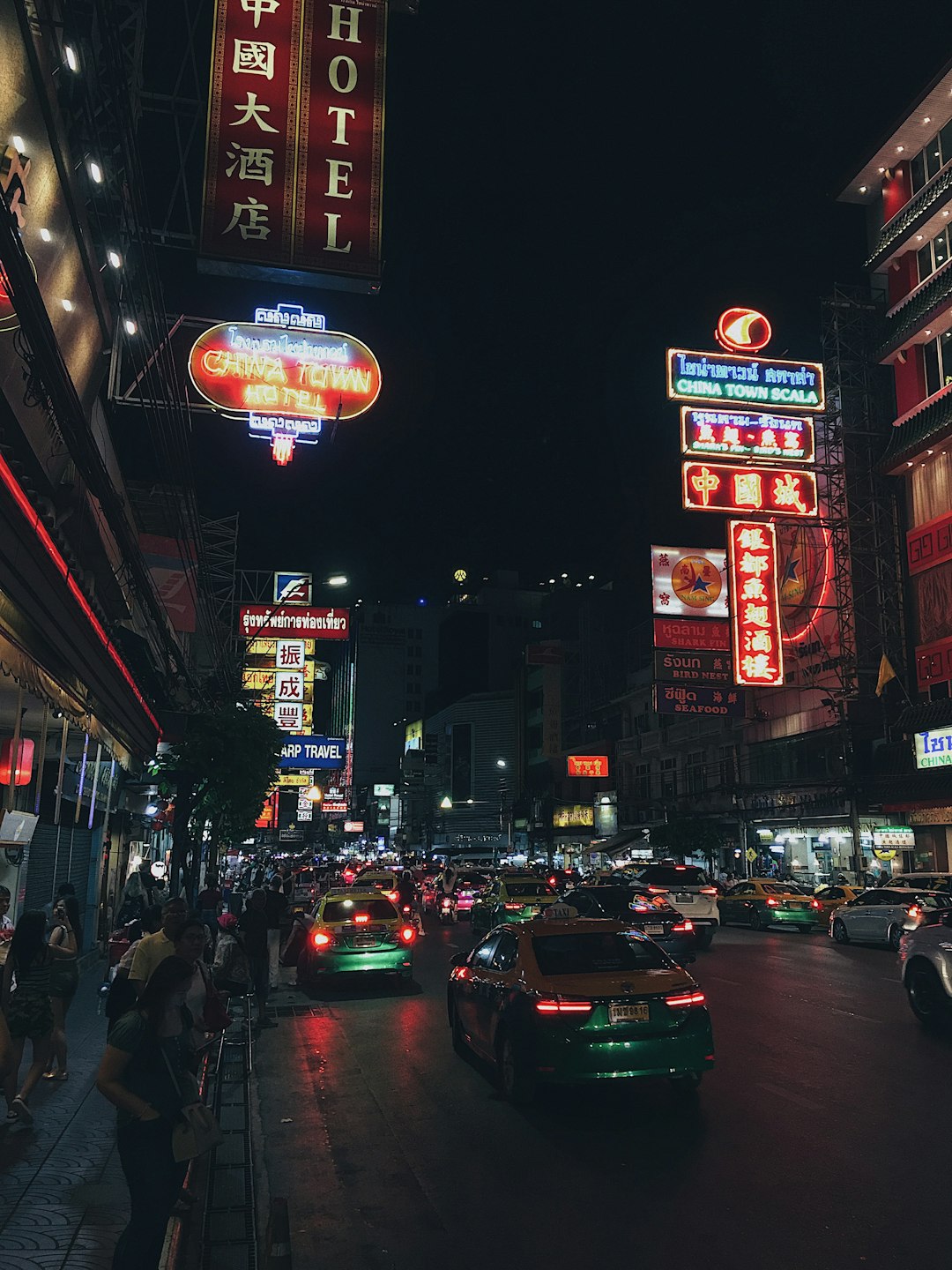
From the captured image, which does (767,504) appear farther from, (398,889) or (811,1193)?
(811,1193)

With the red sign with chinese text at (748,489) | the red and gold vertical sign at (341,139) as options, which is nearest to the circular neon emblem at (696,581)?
the red sign with chinese text at (748,489)

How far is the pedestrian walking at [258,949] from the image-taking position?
46.6 ft

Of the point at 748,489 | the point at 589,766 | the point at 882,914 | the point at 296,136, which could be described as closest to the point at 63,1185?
the point at 296,136

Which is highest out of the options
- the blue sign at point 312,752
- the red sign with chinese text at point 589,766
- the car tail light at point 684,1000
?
the red sign with chinese text at point 589,766

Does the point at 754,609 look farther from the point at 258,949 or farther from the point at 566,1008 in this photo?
the point at 566,1008

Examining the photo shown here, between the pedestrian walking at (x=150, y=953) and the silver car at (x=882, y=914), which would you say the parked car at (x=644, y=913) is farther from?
the pedestrian walking at (x=150, y=953)

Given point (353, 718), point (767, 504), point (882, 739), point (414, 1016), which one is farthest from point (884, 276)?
point (353, 718)

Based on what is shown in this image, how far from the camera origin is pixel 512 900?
76.3 ft

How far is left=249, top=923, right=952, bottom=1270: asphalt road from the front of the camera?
5.84m

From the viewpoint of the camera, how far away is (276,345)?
16.4 m

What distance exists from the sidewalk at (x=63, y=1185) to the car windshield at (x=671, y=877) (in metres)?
19.8

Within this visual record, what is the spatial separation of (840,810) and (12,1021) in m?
40.5

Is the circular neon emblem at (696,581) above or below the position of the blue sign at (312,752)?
above

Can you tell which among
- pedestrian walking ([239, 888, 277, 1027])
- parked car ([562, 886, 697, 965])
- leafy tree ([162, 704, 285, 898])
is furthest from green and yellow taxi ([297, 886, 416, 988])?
leafy tree ([162, 704, 285, 898])
